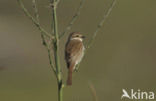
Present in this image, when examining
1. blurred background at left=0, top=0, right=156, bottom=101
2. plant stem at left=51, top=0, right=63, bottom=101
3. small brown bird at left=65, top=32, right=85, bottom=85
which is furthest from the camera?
blurred background at left=0, top=0, right=156, bottom=101

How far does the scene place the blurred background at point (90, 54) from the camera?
46.4 feet

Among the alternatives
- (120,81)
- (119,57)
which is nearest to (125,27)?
(119,57)

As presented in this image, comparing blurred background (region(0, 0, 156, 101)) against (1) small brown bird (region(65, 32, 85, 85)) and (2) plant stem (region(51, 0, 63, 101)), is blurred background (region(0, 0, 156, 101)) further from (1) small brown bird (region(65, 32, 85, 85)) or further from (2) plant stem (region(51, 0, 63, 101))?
(2) plant stem (region(51, 0, 63, 101))

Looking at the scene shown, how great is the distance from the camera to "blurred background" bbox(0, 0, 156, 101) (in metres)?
14.1

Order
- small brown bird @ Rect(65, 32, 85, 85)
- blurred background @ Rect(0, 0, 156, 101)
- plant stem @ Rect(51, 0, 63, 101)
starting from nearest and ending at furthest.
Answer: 1. plant stem @ Rect(51, 0, 63, 101)
2. small brown bird @ Rect(65, 32, 85, 85)
3. blurred background @ Rect(0, 0, 156, 101)

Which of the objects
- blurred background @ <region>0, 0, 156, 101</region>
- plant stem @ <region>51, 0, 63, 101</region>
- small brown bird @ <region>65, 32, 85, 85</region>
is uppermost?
plant stem @ <region>51, 0, 63, 101</region>

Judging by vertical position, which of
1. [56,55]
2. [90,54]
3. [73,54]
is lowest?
[90,54]

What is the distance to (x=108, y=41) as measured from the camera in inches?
682

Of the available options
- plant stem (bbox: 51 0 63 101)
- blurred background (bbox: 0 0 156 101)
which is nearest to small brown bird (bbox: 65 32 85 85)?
plant stem (bbox: 51 0 63 101)

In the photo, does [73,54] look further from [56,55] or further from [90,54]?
[90,54]

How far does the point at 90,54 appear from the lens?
52.1 ft

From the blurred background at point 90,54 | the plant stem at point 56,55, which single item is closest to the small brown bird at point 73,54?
the plant stem at point 56,55

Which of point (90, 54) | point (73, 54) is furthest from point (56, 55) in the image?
point (90, 54)

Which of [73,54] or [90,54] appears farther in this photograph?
[90,54]
